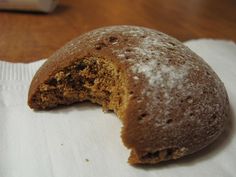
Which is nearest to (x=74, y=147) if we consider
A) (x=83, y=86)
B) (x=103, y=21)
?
(x=83, y=86)

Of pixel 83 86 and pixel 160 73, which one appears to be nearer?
pixel 160 73

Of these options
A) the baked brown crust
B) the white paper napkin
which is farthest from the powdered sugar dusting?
the white paper napkin

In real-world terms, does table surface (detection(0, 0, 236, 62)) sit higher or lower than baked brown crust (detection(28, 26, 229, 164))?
lower

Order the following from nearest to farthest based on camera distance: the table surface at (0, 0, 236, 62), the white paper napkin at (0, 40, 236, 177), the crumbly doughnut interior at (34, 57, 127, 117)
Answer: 1. the white paper napkin at (0, 40, 236, 177)
2. the crumbly doughnut interior at (34, 57, 127, 117)
3. the table surface at (0, 0, 236, 62)

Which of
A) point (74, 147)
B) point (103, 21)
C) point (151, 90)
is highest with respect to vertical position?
point (151, 90)

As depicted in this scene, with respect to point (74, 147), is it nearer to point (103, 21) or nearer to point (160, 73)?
point (160, 73)

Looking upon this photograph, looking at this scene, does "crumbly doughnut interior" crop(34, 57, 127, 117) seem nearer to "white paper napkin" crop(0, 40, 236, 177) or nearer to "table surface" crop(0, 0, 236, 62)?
"white paper napkin" crop(0, 40, 236, 177)

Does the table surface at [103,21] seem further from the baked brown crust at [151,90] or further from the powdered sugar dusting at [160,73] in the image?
the powdered sugar dusting at [160,73]
